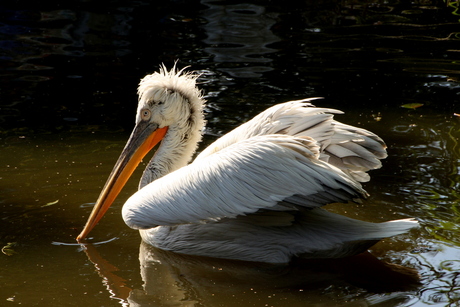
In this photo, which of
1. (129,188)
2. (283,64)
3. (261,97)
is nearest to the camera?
(129,188)

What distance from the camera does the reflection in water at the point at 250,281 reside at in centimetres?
306

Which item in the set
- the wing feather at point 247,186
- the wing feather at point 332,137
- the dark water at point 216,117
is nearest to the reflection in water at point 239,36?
the dark water at point 216,117

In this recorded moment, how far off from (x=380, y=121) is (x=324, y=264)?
266cm

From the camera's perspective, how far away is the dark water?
10.6 feet

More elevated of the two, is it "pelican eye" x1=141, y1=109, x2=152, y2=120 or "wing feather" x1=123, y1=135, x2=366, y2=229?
"pelican eye" x1=141, y1=109, x2=152, y2=120

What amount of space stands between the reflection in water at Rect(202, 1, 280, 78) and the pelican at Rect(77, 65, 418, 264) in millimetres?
3894

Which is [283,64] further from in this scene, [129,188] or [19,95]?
[129,188]

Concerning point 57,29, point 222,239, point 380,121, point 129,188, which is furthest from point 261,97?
point 57,29

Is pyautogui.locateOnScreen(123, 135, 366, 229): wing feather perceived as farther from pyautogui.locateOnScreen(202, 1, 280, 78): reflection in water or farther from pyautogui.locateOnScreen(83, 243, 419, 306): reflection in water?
pyautogui.locateOnScreen(202, 1, 280, 78): reflection in water

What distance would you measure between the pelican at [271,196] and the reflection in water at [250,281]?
77mm

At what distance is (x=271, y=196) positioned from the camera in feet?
10.3

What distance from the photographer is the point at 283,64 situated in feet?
25.2

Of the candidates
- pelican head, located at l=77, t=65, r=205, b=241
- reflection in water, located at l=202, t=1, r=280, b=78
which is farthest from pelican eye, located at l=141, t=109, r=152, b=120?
reflection in water, located at l=202, t=1, r=280, b=78

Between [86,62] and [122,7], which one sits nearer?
[86,62]
